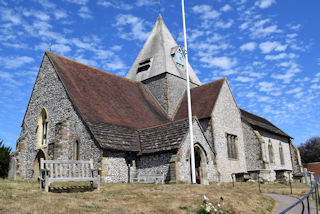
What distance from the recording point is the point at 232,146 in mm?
24734

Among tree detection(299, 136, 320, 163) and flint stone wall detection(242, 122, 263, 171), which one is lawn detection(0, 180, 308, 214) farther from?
tree detection(299, 136, 320, 163)

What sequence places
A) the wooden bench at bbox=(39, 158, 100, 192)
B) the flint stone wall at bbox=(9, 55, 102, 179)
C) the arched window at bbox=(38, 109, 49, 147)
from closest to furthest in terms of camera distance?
the wooden bench at bbox=(39, 158, 100, 192) < the flint stone wall at bbox=(9, 55, 102, 179) < the arched window at bbox=(38, 109, 49, 147)

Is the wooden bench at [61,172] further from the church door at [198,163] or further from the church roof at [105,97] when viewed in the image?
the church door at [198,163]

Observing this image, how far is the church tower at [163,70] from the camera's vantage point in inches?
1088

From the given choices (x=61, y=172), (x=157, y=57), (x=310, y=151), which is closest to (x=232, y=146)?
(x=157, y=57)

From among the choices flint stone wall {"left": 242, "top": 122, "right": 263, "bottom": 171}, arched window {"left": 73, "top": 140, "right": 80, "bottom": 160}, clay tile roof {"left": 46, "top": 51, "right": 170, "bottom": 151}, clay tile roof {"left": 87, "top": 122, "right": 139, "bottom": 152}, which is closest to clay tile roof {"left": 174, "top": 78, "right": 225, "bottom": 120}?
clay tile roof {"left": 46, "top": 51, "right": 170, "bottom": 151}

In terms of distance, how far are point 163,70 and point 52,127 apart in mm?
12123

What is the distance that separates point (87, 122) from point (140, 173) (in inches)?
173

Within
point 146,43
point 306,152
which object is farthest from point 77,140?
point 306,152

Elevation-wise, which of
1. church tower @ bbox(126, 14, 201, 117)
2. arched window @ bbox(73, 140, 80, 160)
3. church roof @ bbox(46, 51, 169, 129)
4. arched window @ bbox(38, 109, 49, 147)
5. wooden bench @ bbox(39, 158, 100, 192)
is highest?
church tower @ bbox(126, 14, 201, 117)

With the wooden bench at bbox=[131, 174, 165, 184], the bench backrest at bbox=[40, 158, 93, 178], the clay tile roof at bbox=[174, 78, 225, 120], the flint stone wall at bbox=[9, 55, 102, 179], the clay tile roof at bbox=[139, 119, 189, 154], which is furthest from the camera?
the clay tile roof at bbox=[174, 78, 225, 120]

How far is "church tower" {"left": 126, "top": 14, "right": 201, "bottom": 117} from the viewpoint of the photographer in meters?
27.6

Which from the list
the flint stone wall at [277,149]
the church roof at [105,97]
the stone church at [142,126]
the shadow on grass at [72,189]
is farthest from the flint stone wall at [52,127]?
the flint stone wall at [277,149]

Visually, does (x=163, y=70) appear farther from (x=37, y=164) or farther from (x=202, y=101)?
(x=37, y=164)
